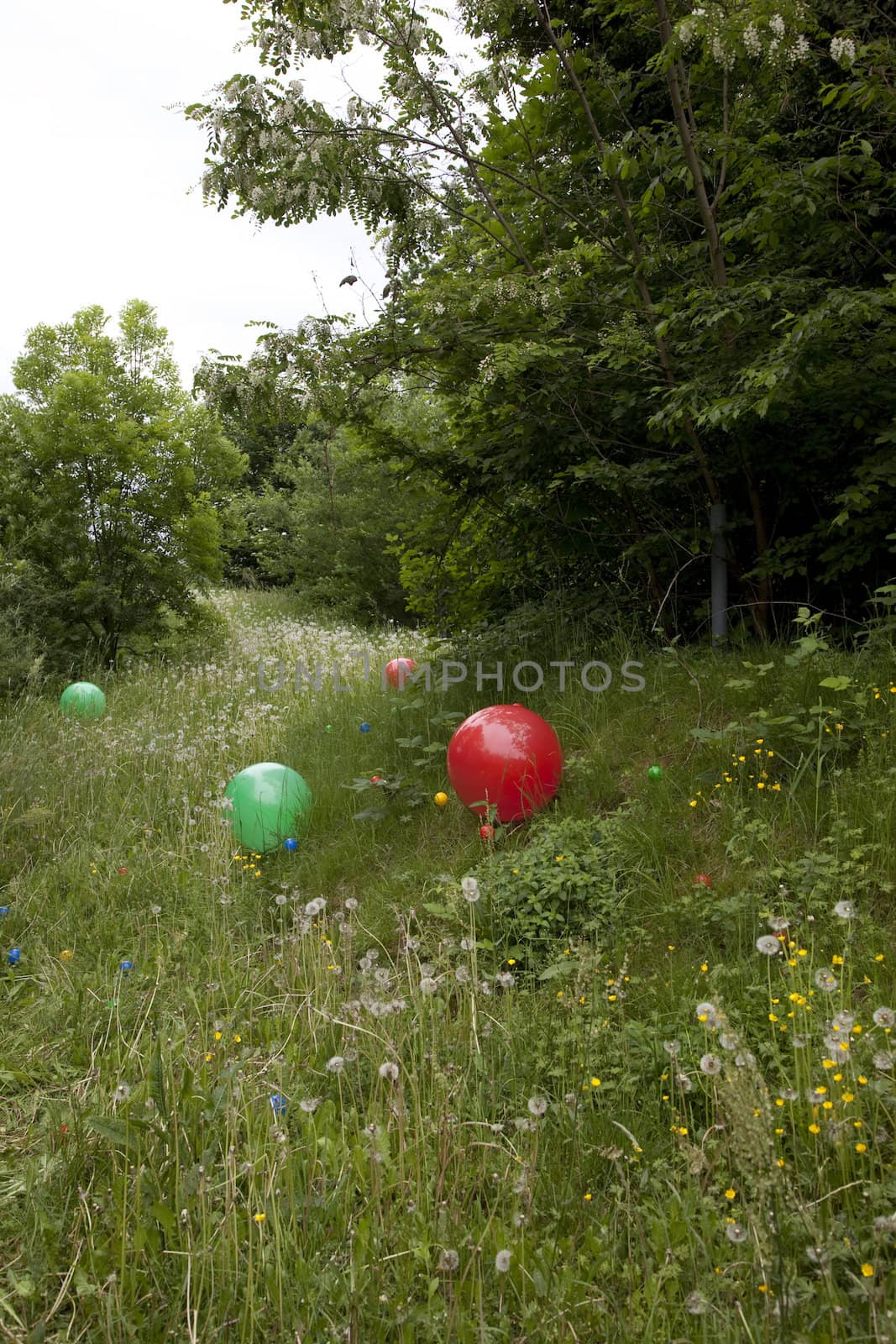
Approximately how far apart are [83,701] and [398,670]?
2854 mm

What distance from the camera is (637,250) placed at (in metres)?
4.83

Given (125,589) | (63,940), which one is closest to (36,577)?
(125,589)

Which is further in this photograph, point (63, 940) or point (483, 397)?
point (483, 397)

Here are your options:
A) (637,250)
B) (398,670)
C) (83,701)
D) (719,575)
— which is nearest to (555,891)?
(719,575)

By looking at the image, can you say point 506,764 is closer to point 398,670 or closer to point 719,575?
point 719,575

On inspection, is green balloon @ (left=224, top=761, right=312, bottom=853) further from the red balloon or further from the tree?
the tree

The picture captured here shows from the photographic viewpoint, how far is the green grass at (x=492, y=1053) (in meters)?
1.83

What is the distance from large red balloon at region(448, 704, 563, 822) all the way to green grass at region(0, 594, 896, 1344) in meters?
0.16

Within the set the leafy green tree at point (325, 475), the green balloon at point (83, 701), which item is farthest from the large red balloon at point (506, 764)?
the green balloon at point (83, 701)

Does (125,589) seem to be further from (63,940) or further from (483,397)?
(63,940)

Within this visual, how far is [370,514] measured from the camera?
1345cm

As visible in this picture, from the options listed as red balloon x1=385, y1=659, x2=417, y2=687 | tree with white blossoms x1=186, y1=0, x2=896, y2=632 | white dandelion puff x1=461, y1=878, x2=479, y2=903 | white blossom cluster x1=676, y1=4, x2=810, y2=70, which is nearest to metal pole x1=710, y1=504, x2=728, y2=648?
tree with white blossoms x1=186, y1=0, x2=896, y2=632

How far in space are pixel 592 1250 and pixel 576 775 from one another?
2628 millimetres

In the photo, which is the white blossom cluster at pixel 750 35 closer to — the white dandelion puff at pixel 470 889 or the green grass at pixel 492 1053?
the green grass at pixel 492 1053
